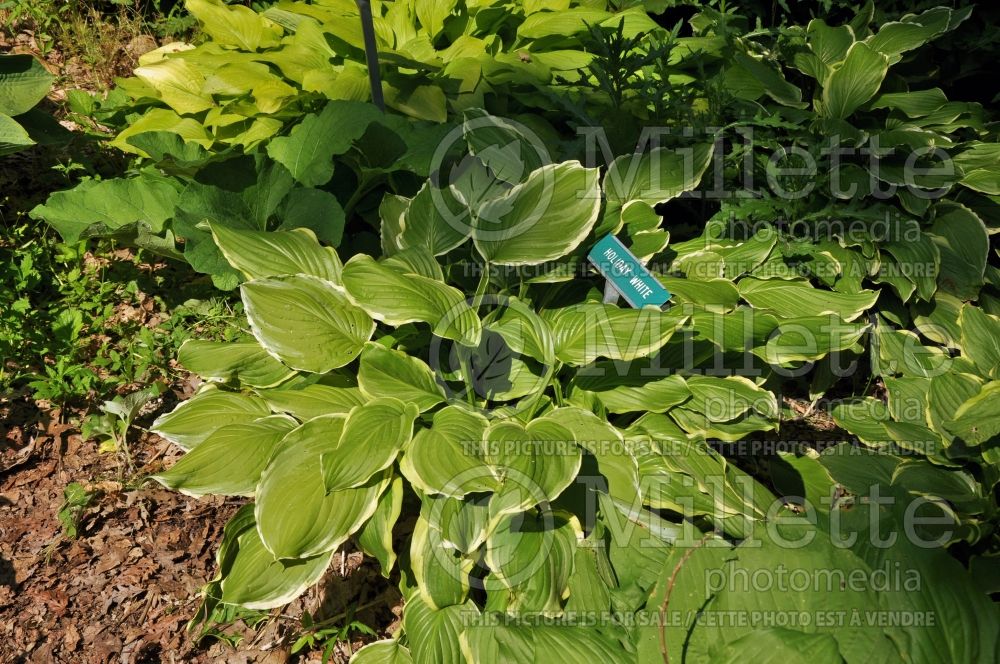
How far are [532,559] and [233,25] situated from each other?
2491mm

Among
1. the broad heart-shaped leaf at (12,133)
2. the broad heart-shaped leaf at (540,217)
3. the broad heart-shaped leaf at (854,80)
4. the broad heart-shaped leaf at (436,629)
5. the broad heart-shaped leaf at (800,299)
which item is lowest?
the broad heart-shaped leaf at (436,629)

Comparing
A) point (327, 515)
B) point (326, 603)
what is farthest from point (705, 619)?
point (326, 603)

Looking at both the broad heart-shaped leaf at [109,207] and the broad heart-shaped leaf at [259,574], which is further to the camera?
the broad heart-shaped leaf at [109,207]

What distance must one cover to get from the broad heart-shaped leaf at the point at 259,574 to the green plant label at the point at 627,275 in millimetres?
946

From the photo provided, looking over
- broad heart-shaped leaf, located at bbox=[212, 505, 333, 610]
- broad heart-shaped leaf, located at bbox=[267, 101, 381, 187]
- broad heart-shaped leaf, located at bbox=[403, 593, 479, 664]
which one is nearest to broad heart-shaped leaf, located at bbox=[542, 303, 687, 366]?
broad heart-shaped leaf, located at bbox=[403, 593, 479, 664]

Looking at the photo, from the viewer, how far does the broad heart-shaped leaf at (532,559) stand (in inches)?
67.2

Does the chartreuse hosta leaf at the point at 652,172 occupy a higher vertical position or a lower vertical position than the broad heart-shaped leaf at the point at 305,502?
higher

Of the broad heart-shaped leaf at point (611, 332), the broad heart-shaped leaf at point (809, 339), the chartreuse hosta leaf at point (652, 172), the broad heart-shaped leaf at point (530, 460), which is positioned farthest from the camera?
the chartreuse hosta leaf at point (652, 172)

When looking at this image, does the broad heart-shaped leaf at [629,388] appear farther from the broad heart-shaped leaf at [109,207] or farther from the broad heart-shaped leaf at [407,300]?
the broad heart-shaped leaf at [109,207]

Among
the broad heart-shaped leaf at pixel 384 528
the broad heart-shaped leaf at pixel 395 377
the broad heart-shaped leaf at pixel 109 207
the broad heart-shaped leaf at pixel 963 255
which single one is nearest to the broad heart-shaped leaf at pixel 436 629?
the broad heart-shaped leaf at pixel 384 528

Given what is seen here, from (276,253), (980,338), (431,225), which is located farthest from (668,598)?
(980,338)

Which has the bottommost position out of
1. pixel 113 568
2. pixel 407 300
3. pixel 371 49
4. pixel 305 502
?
pixel 113 568

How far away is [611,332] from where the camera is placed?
5.95 feet

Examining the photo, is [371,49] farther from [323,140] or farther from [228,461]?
[228,461]
